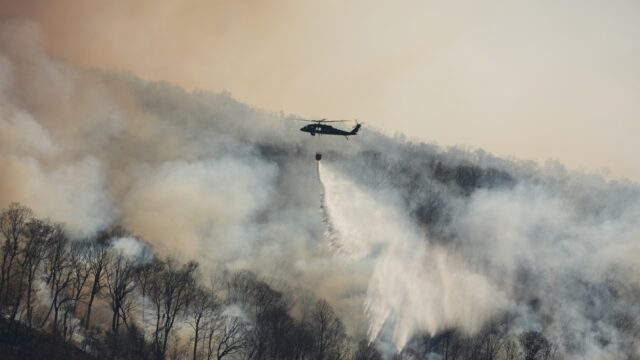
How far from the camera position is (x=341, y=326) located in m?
121

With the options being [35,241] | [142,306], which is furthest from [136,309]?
[35,241]

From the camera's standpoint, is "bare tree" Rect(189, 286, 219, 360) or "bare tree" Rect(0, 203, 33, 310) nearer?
"bare tree" Rect(0, 203, 33, 310)

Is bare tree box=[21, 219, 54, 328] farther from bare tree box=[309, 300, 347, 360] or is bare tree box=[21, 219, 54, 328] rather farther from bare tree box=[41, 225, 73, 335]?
bare tree box=[309, 300, 347, 360]

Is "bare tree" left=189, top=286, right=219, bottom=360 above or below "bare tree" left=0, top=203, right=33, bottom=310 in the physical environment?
below

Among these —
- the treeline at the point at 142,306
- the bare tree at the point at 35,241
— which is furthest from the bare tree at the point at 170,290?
the bare tree at the point at 35,241

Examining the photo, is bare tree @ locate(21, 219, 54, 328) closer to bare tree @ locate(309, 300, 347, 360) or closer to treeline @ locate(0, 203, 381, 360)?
treeline @ locate(0, 203, 381, 360)

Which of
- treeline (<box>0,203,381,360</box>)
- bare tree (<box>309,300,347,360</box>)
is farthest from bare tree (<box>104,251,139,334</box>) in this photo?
bare tree (<box>309,300,347,360</box>)

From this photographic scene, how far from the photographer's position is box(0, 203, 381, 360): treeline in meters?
99.4

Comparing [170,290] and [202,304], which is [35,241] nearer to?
[170,290]

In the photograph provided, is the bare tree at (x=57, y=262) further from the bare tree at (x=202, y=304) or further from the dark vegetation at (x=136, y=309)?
the bare tree at (x=202, y=304)

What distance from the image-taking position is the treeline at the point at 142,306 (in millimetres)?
99375

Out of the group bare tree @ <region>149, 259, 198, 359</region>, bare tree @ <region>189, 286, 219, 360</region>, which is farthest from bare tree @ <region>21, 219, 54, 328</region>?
bare tree @ <region>189, 286, 219, 360</region>

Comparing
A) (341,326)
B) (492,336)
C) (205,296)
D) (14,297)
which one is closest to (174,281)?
(205,296)

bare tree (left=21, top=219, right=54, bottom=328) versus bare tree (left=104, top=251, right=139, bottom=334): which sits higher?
bare tree (left=21, top=219, right=54, bottom=328)
